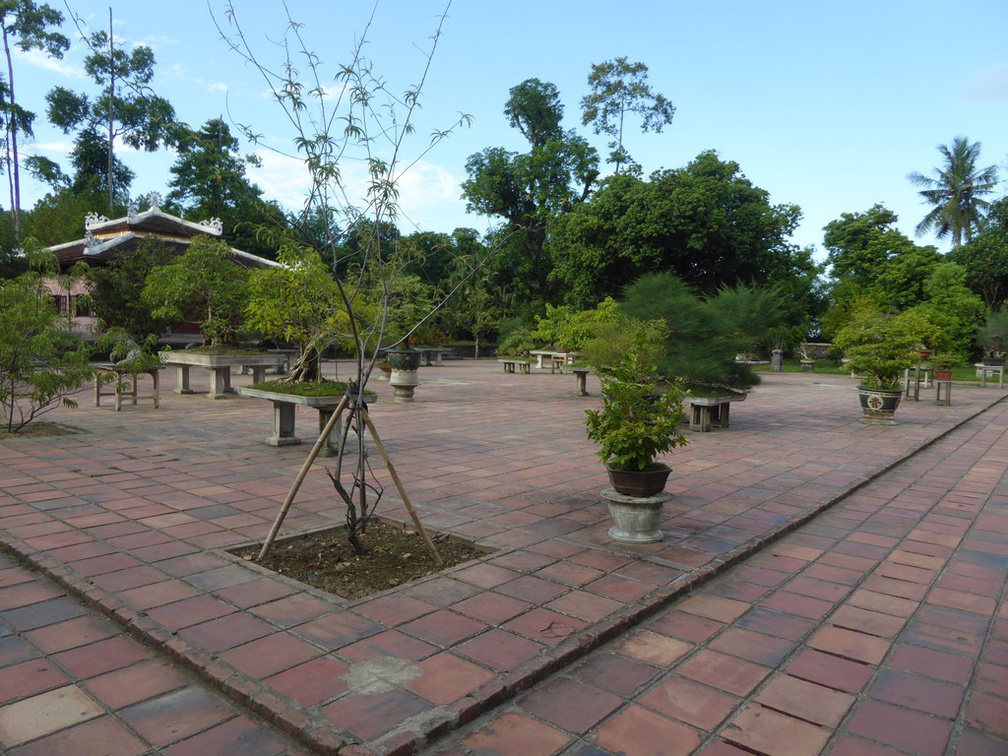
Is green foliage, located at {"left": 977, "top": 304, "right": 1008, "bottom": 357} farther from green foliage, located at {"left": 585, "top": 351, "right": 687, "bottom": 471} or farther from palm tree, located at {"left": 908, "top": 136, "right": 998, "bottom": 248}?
green foliage, located at {"left": 585, "top": 351, "right": 687, "bottom": 471}

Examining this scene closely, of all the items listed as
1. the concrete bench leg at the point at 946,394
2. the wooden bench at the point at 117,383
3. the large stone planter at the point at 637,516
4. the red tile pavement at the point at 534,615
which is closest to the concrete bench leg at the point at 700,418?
the red tile pavement at the point at 534,615

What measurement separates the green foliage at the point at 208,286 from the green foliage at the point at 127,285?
22.7 feet

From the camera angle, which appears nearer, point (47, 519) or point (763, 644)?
point (763, 644)

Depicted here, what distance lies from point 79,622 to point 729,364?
753 cm

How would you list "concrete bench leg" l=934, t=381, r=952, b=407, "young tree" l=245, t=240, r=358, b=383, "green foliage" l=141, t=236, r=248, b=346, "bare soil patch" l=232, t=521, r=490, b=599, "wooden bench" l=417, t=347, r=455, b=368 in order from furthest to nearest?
"wooden bench" l=417, t=347, r=455, b=368
"concrete bench leg" l=934, t=381, r=952, b=407
"green foliage" l=141, t=236, r=248, b=346
"young tree" l=245, t=240, r=358, b=383
"bare soil patch" l=232, t=521, r=490, b=599

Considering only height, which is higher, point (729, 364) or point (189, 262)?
point (189, 262)

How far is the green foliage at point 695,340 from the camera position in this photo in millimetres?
8531

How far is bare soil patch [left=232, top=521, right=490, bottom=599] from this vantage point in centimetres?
329

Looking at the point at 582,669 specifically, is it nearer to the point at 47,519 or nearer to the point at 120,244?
the point at 47,519

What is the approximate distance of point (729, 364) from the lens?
344 inches

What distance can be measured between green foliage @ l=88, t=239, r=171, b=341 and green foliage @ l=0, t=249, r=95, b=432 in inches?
435

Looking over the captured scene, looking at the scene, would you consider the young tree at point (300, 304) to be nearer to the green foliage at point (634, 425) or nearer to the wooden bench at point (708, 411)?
the green foliage at point (634, 425)

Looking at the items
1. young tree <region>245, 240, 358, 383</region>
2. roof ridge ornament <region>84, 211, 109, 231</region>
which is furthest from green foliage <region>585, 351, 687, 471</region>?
roof ridge ornament <region>84, 211, 109, 231</region>

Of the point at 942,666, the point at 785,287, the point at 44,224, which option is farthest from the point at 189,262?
the point at 785,287
